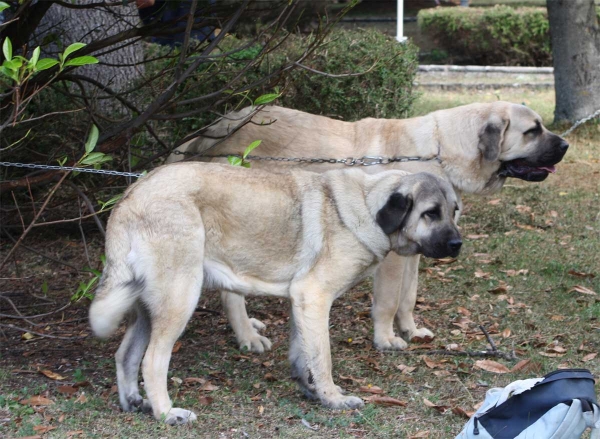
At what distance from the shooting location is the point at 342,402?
5.20 m

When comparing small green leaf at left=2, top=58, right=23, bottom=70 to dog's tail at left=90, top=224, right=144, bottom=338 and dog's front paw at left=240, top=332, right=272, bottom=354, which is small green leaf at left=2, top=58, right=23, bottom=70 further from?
dog's front paw at left=240, top=332, right=272, bottom=354

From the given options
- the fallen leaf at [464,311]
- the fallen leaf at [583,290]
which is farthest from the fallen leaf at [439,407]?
the fallen leaf at [583,290]

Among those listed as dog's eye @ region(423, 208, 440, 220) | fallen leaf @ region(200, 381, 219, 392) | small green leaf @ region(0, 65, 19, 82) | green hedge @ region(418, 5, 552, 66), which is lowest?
green hedge @ region(418, 5, 552, 66)

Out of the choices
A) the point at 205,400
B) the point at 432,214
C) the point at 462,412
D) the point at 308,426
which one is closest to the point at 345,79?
the point at 432,214

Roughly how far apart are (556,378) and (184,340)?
337 cm

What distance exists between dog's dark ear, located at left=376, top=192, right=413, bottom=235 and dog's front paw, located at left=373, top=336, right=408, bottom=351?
4.48 feet

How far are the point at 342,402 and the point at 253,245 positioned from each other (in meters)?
1.10

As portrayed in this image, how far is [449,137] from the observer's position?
6695mm

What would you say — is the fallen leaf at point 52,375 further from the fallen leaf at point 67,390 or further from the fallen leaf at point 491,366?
the fallen leaf at point 491,366

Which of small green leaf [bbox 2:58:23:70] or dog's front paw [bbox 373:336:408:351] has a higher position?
small green leaf [bbox 2:58:23:70]

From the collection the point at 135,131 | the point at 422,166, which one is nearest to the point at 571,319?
the point at 422,166

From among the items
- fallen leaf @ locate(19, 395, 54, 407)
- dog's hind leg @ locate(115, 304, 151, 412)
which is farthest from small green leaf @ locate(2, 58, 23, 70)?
fallen leaf @ locate(19, 395, 54, 407)

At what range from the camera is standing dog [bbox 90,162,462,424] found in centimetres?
488

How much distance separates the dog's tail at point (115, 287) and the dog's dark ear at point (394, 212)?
5.00 ft
